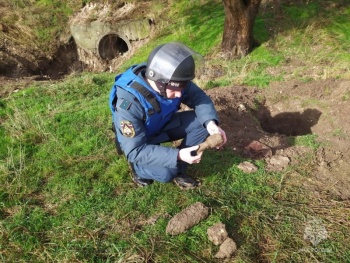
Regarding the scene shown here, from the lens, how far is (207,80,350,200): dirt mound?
343cm

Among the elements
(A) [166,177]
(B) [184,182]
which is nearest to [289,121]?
(B) [184,182]

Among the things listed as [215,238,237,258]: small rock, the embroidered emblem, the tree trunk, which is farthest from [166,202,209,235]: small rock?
the tree trunk

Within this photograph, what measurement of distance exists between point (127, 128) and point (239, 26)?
5612mm

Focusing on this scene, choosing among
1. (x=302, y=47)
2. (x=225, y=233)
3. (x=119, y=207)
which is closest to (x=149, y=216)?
(x=119, y=207)

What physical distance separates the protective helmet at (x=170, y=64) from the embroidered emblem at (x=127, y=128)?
420 mm

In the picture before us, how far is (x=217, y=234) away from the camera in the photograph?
8.44 ft

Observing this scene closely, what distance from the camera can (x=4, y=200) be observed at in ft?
10.3

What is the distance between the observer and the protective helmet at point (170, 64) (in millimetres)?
2553

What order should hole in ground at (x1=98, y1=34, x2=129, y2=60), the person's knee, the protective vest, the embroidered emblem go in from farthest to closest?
hole in ground at (x1=98, y1=34, x2=129, y2=60), the person's knee, the protective vest, the embroidered emblem

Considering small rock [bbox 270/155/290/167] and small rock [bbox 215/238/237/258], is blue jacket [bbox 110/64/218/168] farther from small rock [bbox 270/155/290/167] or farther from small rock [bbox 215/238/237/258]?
small rock [bbox 270/155/290/167]

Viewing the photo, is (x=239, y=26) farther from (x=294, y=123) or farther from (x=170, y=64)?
(x=170, y=64)

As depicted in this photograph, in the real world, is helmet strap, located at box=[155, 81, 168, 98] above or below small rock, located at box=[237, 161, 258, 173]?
above

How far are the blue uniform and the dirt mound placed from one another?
32.0 inches

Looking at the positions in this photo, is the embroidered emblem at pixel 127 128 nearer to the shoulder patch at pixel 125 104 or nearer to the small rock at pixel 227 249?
the shoulder patch at pixel 125 104
